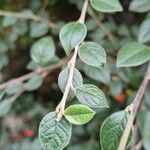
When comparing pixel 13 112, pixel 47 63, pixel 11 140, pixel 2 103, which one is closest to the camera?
pixel 2 103

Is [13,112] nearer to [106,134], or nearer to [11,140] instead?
[11,140]

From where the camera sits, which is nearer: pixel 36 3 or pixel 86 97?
pixel 86 97

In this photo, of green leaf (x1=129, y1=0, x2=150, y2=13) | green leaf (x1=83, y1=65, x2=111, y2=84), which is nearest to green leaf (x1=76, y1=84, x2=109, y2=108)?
green leaf (x1=83, y1=65, x2=111, y2=84)

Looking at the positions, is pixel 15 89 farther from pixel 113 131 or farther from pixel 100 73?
pixel 113 131

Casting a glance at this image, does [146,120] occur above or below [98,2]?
below

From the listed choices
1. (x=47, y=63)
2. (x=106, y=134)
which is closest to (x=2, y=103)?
(x=47, y=63)

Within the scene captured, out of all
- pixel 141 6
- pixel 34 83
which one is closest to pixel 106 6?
pixel 141 6

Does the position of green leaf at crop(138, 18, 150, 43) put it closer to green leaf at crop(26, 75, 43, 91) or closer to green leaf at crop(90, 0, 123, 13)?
green leaf at crop(90, 0, 123, 13)
